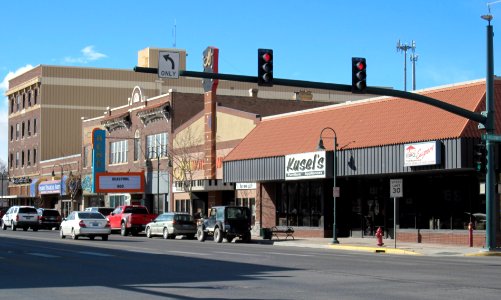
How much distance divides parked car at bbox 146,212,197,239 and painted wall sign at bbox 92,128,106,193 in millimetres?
23998

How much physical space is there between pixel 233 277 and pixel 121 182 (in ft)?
155

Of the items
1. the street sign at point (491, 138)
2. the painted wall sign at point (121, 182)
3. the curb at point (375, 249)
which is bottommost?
the curb at point (375, 249)

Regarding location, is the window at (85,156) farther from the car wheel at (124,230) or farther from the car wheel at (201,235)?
the car wheel at (201,235)

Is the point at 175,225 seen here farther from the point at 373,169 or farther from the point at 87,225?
the point at 373,169

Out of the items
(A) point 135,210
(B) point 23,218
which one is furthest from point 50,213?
(A) point 135,210

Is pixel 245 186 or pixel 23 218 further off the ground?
pixel 245 186

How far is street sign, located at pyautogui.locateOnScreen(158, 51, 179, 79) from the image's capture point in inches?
922

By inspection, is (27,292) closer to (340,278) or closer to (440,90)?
(340,278)

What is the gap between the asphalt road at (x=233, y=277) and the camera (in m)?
15.2

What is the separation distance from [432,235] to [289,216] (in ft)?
38.8

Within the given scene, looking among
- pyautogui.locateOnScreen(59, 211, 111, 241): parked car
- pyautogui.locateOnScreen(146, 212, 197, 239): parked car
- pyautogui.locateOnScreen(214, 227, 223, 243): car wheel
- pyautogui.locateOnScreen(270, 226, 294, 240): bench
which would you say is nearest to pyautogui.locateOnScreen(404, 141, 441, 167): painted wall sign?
pyautogui.locateOnScreen(270, 226, 294, 240): bench

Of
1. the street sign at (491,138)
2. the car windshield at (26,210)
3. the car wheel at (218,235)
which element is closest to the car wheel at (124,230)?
the car wheel at (218,235)

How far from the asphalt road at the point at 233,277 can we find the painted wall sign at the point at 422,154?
9.08 metres

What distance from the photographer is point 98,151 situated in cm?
7069
